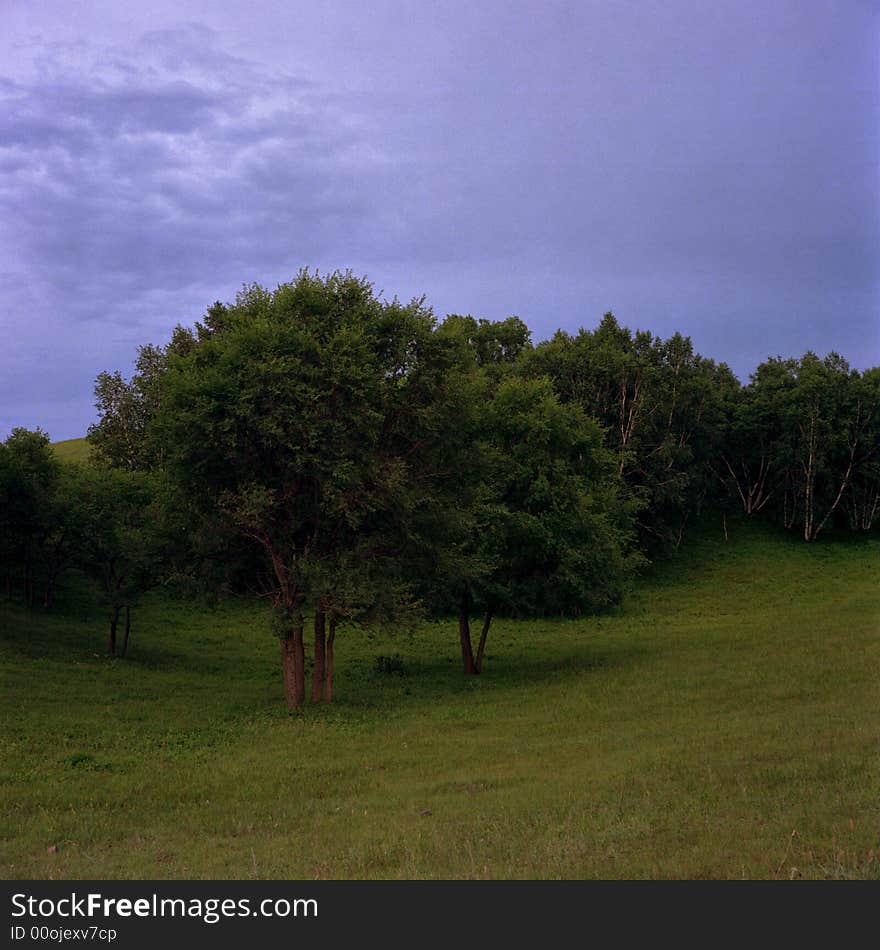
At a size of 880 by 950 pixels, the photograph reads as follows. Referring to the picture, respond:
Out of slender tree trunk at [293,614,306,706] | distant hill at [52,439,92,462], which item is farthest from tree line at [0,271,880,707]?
distant hill at [52,439,92,462]

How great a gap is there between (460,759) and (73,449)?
108162 millimetres

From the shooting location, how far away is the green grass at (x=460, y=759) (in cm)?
1077

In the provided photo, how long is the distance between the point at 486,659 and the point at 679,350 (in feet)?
146

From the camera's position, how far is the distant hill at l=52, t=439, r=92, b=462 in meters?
105

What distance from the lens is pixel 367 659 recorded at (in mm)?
44219

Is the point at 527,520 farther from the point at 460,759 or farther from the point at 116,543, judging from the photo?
the point at 116,543

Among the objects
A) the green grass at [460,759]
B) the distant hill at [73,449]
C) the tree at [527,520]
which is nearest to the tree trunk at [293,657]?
the green grass at [460,759]

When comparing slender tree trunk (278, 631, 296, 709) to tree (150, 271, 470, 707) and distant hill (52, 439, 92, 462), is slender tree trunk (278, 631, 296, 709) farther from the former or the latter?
distant hill (52, 439, 92, 462)

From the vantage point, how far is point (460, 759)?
66.1ft

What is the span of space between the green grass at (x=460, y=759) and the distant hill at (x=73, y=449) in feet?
205

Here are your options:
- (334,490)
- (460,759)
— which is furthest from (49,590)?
(460,759)

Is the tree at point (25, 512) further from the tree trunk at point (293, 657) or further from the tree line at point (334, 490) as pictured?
the tree trunk at point (293, 657)

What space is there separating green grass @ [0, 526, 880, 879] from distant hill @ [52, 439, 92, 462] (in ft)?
205

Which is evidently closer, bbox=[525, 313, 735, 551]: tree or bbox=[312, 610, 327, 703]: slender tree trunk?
bbox=[312, 610, 327, 703]: slender tree trunk
